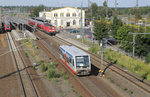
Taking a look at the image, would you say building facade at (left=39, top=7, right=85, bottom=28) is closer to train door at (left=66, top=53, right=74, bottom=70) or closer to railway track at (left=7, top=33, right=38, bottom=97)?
railway track at (left=7, top=33, right=38, bottom=97)

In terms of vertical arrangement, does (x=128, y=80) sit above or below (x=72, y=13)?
below

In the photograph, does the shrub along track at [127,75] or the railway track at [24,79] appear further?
the shrub along track at [127,75]

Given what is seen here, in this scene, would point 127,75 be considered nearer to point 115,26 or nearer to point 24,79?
point 24,79

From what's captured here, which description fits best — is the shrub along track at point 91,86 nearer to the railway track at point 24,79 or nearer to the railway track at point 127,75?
the railway track at point 127,75

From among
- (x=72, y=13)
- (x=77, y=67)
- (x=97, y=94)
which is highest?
(x=72, y=13)

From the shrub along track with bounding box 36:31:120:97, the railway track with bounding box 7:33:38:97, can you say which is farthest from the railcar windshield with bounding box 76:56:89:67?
the railway track with bounding box 7:33:38:97

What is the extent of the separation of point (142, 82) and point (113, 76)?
292 centimetres

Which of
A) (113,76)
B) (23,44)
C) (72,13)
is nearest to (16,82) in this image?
(113,76)

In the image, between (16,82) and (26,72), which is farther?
(26,72)

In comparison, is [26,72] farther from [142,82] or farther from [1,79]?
[142,82]

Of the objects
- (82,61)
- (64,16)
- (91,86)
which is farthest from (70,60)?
(64,16)

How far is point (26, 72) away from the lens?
20.8 meters

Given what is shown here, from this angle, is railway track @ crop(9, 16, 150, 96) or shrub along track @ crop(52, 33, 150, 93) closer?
railway track @ crop(9, 16, 150, 96)

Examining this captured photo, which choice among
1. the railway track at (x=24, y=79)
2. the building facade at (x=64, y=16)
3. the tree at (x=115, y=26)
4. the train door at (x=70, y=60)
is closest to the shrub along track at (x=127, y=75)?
the train door at (x=70, y=60)
